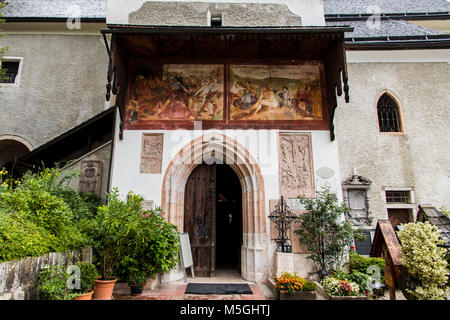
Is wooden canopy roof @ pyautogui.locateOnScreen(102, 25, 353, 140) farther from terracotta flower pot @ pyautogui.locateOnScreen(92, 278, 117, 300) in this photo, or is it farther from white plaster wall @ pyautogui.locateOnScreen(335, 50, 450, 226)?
terracotta flower pot @ pyautogui.locateOnScreen(92, 278, 117, 300)

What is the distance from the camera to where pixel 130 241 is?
514 centimetres

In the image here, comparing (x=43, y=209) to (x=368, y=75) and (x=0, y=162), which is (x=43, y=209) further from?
(x=368, y=75)

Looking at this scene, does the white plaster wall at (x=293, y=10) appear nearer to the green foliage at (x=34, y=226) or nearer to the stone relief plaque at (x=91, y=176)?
the stone relief plaque at (x=91, y=176)

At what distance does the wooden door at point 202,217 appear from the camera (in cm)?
715

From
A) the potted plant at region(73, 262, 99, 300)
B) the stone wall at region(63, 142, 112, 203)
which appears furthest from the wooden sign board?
the stone wall at region(63, 142, 112, 203)

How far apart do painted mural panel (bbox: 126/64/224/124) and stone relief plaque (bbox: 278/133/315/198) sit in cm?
184

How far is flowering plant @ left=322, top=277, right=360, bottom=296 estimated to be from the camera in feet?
16.2

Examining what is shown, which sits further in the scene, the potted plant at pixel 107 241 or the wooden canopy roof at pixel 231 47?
the wooden canopy roof at pixel 231 47

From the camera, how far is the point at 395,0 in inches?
539

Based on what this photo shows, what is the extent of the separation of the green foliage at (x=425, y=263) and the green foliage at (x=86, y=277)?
481cm

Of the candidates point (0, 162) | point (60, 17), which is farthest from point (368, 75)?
point (0, 162)

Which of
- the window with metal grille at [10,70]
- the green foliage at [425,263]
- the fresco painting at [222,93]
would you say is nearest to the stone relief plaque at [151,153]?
the fresco painting at [222,93]

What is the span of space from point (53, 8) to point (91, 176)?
7901 mm
